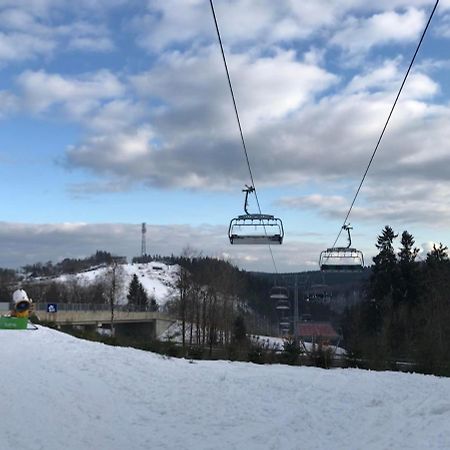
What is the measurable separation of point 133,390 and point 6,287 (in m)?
128

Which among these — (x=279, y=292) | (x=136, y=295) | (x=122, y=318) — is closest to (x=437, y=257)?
(x=279, y=292)

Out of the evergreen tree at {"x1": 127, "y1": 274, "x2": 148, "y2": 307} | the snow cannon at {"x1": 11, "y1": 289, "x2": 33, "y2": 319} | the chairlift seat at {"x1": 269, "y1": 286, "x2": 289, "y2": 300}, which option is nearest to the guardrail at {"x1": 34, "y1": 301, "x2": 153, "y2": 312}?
the evergreen tree at {"x1": 127, "y1": 274, "x2": 148, "y2": 307}

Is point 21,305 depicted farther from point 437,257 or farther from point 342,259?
point 437,257

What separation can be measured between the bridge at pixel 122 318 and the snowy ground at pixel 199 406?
251 feet

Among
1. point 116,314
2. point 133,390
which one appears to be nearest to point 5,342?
point 133,390

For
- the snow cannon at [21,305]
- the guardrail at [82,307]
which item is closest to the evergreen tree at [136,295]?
the guardrail at [82,307]

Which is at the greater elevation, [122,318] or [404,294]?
[404,294]

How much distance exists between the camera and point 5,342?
2355cm

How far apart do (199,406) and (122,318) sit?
10447 centimetres

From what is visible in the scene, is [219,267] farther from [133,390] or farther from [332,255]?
[133,390]

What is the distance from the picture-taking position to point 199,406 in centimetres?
1414

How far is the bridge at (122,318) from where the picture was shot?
97.0 meters

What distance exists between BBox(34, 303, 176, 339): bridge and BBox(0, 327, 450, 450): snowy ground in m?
76.6

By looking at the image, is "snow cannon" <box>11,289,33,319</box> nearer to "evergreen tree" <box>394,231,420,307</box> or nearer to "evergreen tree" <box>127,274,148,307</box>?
"evergreen tree" <box>394,231,420,307</box>
